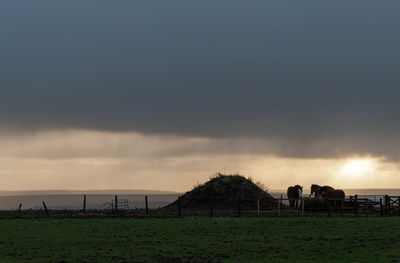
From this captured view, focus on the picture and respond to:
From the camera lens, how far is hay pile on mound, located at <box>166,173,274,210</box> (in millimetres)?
79688

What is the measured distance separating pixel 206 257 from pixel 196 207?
4984cm

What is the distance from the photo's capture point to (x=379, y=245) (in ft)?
117

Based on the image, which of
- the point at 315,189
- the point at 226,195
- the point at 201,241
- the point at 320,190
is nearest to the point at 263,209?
the point at 226,195

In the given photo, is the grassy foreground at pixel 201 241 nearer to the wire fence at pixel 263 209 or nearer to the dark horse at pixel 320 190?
the wire fence at pixel 263 209

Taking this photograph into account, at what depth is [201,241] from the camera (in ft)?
127

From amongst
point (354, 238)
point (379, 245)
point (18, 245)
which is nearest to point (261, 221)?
point (354, 238)

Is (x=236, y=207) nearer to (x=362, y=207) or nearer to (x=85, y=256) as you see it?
(x=362, y=207)

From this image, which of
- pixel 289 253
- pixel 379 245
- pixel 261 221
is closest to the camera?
pixel 289 253

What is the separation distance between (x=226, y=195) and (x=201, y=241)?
43.6 meters

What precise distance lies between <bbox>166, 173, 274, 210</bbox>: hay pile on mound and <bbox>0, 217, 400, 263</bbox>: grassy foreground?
2534 centimetres

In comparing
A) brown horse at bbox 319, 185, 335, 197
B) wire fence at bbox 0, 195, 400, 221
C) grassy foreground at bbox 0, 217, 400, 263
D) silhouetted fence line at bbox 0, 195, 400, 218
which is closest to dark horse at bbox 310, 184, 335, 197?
brown horse at bbox 319, 185, 335, 197

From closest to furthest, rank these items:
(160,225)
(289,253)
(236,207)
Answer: (289,253), (160,225), (236,207)

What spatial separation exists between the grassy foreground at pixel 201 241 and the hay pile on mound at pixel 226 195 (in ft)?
83.1

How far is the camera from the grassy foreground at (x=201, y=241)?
3172 cm
